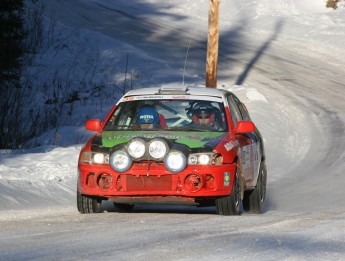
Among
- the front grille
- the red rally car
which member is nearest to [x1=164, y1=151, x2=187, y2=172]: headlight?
the red rally car

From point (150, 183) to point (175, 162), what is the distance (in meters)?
0.33

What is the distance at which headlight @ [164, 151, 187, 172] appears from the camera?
11.1 metres

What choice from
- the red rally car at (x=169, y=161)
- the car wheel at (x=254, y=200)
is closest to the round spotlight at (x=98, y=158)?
the red rally car at (x=169, y=161)

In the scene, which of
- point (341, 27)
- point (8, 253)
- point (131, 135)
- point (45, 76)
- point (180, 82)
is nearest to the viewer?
point (8, 253)

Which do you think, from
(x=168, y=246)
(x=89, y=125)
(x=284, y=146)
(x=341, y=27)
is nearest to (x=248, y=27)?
(x=341, y=27)

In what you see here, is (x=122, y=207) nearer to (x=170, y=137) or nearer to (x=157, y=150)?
(x=170, y=137)

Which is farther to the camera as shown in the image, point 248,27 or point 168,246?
point 248,27

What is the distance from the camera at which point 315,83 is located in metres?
29.8

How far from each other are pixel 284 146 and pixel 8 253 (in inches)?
562

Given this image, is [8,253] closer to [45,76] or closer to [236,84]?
[236,84]

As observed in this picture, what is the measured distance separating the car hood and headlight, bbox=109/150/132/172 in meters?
0.26

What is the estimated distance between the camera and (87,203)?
11.7 m

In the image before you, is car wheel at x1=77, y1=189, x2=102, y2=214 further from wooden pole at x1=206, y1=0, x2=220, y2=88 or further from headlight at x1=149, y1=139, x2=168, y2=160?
wooden pole at x1=206, y1=0, x2=220, y2=88

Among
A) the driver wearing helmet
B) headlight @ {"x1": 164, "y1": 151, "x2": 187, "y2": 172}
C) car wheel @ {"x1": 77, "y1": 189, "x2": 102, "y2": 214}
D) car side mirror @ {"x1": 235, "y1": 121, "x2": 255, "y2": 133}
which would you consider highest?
the driver wearing helmet
